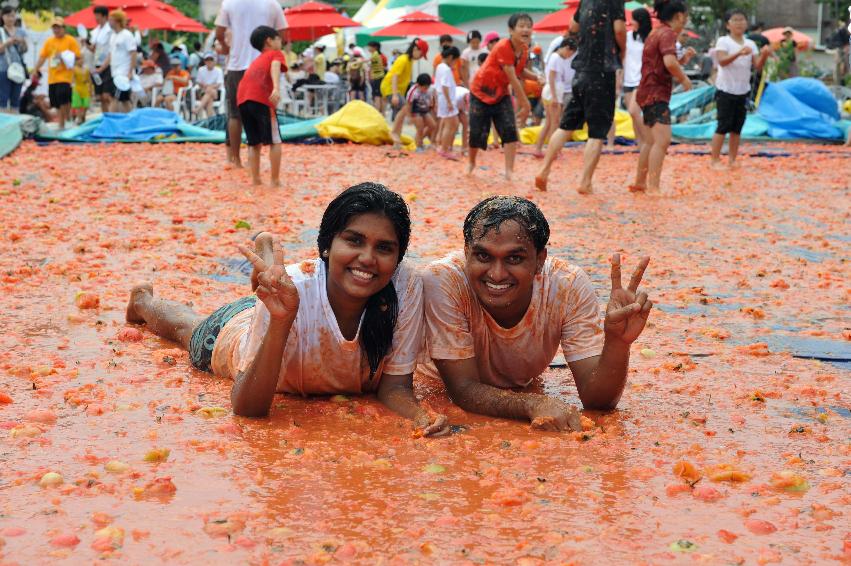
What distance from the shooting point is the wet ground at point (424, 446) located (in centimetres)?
304

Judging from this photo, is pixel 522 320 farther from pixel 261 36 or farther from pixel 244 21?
pixel 244 21

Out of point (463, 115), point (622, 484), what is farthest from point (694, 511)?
point (463, 115)

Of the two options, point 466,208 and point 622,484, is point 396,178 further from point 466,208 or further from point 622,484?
point 622,484

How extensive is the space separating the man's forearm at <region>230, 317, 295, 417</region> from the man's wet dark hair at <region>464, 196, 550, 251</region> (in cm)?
80

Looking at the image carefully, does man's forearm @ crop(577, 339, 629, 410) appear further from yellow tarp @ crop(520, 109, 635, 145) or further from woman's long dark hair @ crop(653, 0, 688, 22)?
yellow tarp @ crop(520, 109, 635, 145)

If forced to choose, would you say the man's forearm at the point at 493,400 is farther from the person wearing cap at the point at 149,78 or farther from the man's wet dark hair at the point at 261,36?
the person wearing cap at the point at 149,78

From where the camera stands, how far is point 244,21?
12.6 metres

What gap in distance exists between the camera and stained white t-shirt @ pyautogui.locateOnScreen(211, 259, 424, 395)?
165 inches

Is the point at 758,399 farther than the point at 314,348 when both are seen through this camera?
Yes

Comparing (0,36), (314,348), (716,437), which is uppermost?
(0,36)

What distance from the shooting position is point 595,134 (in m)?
11.0

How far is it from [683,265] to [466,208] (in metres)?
3.19

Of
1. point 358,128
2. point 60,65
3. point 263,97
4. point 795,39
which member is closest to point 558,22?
point 358,128

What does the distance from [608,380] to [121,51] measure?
56.0 ft
